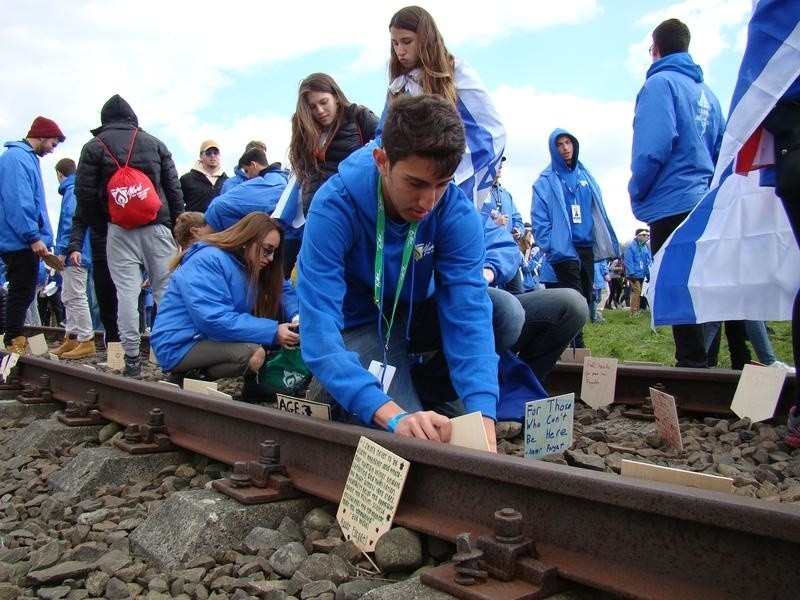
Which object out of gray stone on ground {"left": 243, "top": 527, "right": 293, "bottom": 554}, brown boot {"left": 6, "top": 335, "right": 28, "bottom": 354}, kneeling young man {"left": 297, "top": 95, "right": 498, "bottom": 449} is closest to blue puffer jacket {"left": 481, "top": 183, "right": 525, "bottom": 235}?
brown boot {"left": 6, "top": 335, "right": 28, "bottom": 354}

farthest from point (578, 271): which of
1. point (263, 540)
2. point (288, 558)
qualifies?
point (288, 558)

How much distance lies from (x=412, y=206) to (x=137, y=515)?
4.48 feet

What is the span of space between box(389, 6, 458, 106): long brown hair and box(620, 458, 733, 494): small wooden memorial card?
7.76 feet

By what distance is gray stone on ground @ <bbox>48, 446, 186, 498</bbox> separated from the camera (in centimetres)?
298

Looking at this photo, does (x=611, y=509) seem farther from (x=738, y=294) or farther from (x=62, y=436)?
(x=62, y=436)

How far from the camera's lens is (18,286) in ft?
23.4

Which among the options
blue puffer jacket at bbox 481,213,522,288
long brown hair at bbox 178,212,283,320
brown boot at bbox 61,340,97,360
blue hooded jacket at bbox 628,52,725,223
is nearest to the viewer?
blue puffer jacket at bbox 481,213,522,288

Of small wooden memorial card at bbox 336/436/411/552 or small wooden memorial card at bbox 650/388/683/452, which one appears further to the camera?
small wooden memorial card at bbox 650/388/683/452

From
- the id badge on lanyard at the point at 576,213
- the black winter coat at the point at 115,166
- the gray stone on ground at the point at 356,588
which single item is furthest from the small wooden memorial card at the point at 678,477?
the id badge on lanyard at the point at 576,213

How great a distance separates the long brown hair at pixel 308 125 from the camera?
4199 mm

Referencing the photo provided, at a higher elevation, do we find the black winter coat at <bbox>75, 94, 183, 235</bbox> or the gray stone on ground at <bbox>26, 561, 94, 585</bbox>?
the black winter coat at <bbox>75, 94, 183, 235</bbox>

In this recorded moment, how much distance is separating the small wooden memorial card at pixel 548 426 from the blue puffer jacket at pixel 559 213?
4.08 meters

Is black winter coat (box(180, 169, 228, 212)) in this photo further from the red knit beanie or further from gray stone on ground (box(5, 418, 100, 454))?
gray stone on ground (box(5, 418, 100, 454))

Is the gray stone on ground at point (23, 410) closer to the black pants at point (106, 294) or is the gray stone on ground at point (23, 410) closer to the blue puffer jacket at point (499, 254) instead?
the black pants at point (106, 294)
